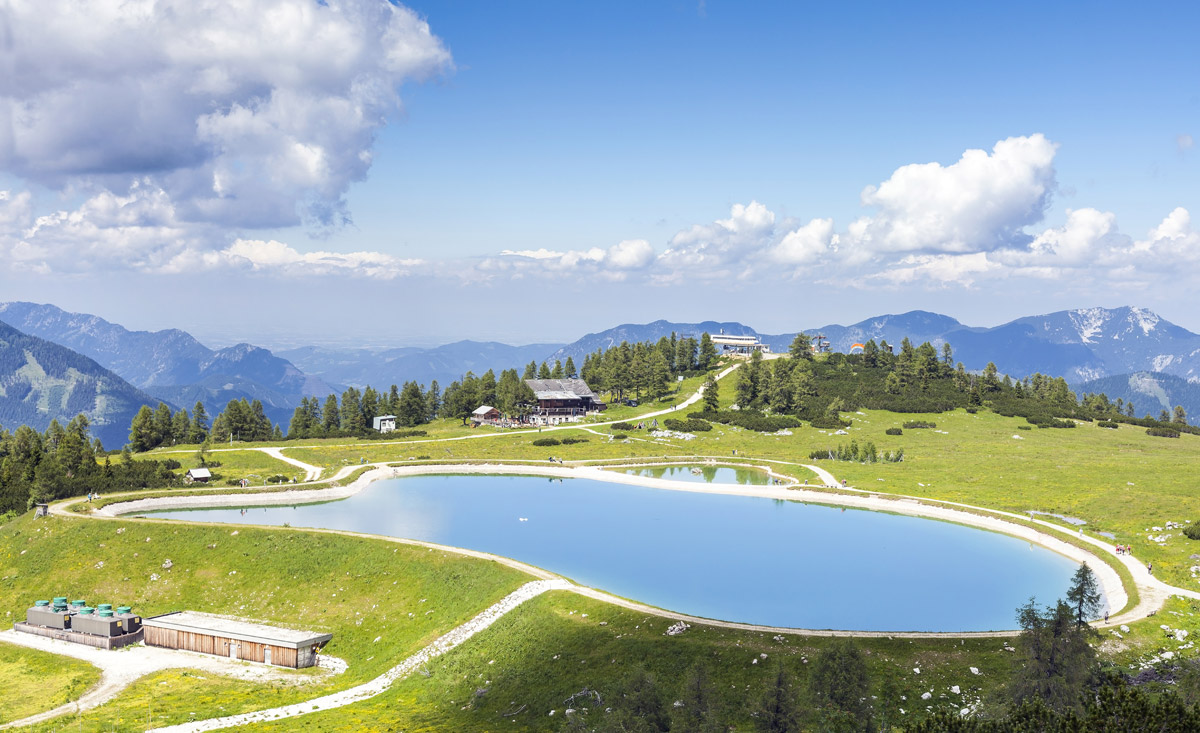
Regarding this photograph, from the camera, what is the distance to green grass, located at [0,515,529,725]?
166ft

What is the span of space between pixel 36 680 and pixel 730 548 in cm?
4896

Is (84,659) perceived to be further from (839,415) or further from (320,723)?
(839,415)

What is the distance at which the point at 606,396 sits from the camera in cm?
16425

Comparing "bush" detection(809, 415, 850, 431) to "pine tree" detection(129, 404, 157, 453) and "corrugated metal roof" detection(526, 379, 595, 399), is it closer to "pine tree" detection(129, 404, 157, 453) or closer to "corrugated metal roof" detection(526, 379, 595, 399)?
"corrugated metal roof" detection(526, 379, 595, 399)

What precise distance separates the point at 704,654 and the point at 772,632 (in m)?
4.89

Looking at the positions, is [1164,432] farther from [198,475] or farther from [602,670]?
[198,475]

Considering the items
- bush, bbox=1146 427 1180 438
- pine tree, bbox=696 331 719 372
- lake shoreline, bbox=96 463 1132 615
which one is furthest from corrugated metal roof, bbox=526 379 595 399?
bush, bbox=1146 427 1180 438

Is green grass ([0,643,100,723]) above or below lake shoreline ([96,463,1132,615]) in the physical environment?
below

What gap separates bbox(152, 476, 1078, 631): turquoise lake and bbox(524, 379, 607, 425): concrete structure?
48.7 meters

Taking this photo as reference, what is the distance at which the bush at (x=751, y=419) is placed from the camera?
12181 centimetres

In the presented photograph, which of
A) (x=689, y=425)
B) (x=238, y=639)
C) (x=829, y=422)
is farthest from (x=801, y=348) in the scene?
(x=238, y=639)

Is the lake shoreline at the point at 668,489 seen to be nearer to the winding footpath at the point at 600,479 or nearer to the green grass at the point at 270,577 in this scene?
the winding footpath at the point at 600,479

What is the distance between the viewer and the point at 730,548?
207 feet

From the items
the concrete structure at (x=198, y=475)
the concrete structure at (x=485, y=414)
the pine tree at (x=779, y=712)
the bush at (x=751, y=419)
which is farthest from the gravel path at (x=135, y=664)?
the concrete structure at (x=485, y=414)
